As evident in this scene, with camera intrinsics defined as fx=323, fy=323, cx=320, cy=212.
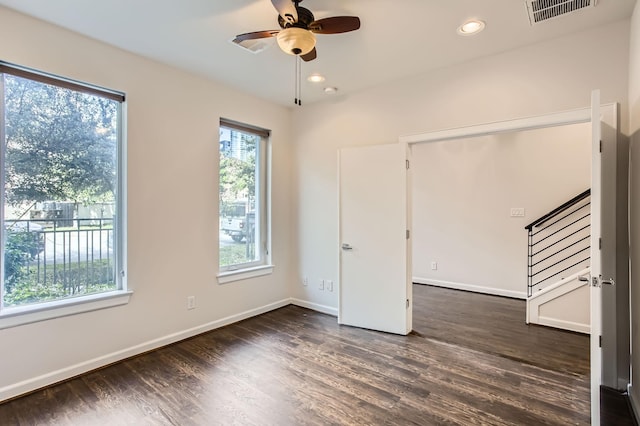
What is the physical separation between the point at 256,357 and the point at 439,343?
176 centimetres

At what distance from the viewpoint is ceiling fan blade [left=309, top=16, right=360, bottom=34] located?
75.8 inches

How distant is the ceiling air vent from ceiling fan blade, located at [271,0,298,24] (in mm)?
1545

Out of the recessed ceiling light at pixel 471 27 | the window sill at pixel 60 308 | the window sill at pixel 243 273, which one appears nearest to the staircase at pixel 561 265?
the recessed ceiling light at pixel 471 27

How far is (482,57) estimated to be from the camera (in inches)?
115

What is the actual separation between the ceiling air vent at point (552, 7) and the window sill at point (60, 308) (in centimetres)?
379

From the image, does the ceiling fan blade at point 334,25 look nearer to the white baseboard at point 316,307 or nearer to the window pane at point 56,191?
the window pane at point 56,191

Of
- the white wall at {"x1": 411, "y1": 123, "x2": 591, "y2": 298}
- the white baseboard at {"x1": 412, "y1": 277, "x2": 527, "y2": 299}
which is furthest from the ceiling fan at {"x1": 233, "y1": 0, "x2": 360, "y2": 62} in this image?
the white baseboard at {"x1": 412, "y1": 277, "x2": 527, "y2": 299}

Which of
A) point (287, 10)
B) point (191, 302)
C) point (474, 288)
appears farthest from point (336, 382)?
point (474, 288)

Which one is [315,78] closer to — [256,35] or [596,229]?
[256,35]

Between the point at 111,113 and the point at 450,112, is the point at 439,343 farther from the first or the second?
the point at 111,113

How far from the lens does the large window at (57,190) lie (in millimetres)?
2305

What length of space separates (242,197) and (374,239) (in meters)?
1.66

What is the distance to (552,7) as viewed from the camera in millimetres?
2180

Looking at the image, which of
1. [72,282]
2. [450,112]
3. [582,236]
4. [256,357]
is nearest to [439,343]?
[256,357]
